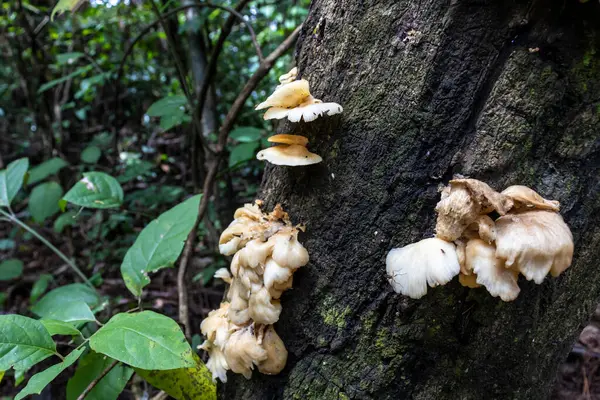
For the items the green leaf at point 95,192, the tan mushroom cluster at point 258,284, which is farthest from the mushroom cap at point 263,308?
the green leaf at point 95,192

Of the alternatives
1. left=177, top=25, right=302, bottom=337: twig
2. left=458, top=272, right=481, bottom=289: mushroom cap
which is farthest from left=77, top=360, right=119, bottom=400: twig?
left=458, top=272, right=481, bottom=289: mushroom cap

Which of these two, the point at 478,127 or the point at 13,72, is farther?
the point at 13,72

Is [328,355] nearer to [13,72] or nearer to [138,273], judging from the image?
[138,273]

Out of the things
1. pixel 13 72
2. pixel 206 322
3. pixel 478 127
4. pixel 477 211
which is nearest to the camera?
pixel 477 211

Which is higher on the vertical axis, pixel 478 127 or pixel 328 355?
pixel 478 127

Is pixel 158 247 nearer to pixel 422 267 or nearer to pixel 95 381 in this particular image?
pixel 95 381

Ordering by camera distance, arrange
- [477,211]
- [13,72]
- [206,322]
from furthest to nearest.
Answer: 1. [13,72]
2. [206,322]
3. [477,211]

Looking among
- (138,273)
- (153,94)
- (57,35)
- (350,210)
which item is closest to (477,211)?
(350,210)
